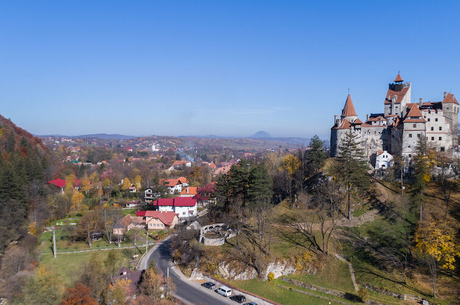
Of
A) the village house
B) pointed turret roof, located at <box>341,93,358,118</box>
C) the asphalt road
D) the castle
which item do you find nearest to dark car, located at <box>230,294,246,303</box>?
the asphalt road

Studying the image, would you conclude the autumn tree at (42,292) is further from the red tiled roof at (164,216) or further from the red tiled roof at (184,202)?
the red tiled roof at (184,202)

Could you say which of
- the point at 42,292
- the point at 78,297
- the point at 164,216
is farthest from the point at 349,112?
the point at 42,292

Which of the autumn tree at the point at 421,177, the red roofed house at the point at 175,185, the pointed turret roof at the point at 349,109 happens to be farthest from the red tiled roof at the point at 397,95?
the red roofed house at the point at 175,185

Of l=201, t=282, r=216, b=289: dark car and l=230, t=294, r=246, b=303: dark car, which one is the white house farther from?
l=201, t=282, r=216, b=289: dark car

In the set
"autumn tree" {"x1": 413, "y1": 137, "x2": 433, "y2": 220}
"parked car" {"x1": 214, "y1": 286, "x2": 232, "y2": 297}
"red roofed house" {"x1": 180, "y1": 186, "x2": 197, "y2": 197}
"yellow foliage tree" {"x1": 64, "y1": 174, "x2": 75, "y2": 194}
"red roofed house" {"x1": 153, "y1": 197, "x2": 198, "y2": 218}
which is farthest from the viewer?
"red roofed house" {"x1": 180, "y1": 186, "x2": 197, "y2": 197}

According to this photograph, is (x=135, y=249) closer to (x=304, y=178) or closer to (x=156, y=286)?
(x=156, y=286)

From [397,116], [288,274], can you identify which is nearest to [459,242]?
[288,274]
